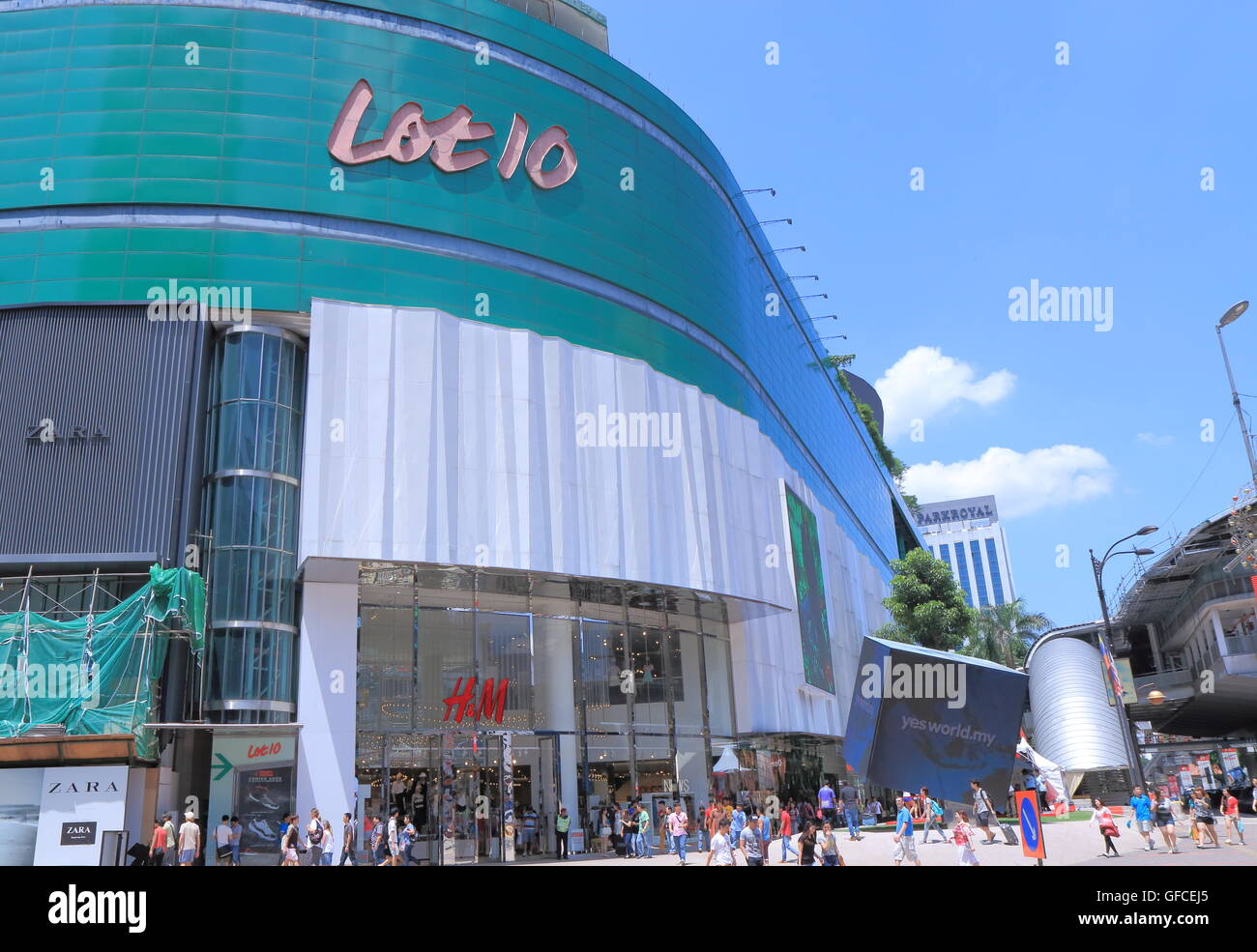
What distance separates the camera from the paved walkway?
20.0 metres

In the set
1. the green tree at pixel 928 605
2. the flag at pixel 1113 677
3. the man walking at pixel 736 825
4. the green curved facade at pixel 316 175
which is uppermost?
the green curved facade at pixel 316 175

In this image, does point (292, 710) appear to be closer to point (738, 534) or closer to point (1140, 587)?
point (738, 534)

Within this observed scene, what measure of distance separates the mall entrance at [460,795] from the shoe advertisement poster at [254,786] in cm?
235

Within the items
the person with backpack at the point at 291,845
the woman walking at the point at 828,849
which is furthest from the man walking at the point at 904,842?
the person with backpack at the point at 291,845

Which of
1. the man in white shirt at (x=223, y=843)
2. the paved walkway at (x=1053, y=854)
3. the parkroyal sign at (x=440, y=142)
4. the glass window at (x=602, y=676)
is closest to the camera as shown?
the paved walkway at (x=1053, y=854)

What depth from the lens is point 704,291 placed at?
42062mm

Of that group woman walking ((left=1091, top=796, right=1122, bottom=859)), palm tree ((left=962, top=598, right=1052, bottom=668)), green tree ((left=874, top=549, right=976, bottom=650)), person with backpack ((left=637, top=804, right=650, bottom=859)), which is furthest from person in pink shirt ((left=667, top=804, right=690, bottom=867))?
palm tree ((left=962, top=598, right=1052, bottom=668))

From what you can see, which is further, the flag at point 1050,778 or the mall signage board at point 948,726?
the flag at point 1050,778

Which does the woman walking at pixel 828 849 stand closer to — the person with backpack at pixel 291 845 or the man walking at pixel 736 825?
the man walking at pixel 736 825

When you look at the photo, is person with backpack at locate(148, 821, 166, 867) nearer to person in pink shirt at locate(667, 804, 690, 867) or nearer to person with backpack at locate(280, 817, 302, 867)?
person with backpack at locate(280, 817, 302, 867)

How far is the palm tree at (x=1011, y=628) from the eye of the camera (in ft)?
240

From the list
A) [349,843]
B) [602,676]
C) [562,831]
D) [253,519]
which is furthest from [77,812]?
[602,676]

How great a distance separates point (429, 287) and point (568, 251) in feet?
19.7

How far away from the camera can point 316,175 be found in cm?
3177
